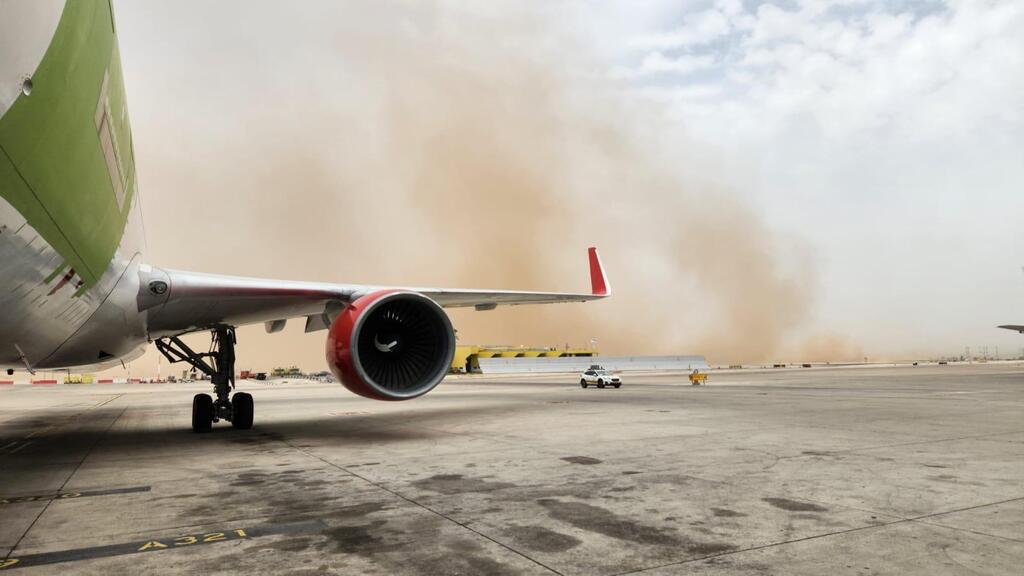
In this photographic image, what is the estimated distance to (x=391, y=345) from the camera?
10.7 meters

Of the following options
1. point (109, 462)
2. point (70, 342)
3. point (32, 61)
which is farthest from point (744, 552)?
point (70, 342)

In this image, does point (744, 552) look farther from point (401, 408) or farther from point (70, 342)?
point (401, 408)

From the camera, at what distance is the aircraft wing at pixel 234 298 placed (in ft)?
33.4

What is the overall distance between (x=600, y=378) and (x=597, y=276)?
9958 millimetres

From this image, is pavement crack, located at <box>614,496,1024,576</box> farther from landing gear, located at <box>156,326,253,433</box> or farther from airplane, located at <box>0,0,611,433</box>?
landing gear, located at <box>156,326,253,433</box>

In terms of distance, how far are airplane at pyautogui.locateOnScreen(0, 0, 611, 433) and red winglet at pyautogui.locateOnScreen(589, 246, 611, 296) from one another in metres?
2.42

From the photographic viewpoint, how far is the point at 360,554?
4270 millimetres

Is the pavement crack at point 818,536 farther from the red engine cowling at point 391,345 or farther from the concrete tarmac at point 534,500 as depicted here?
the red engine cowling at point 391,345

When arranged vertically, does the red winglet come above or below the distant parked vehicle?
above

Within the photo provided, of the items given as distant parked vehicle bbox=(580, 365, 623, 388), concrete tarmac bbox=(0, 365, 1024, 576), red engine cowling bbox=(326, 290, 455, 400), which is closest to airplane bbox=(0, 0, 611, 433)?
red engine cowling bbox=(326, 290, 455, 400)

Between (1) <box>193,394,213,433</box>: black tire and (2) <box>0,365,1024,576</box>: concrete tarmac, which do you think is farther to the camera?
(1) <box>193,394,213,433</box>: black tire

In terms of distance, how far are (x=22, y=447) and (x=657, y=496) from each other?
11720mm

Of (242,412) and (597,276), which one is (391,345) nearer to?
(242,412)

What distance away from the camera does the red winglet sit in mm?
18500
